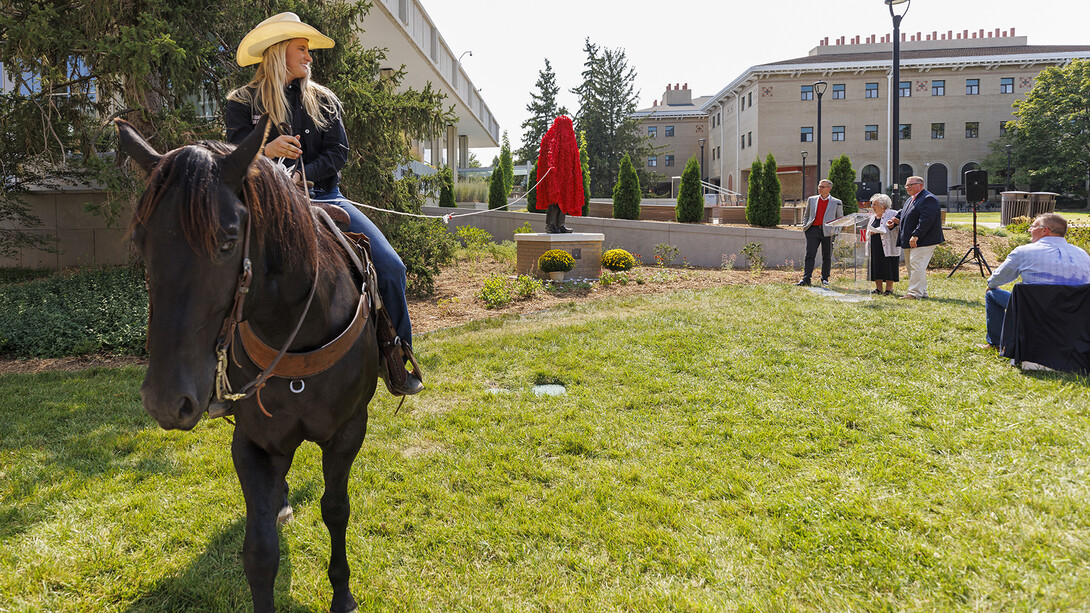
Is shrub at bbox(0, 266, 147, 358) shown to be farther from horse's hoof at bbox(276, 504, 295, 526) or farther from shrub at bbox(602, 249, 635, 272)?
shrub at bbox(602, 249, 635, 272)

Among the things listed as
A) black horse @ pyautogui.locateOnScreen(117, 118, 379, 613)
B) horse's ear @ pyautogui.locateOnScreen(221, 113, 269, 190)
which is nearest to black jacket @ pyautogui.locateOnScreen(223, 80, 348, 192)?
black horse @ pyautogui.locateOnScreen(117, 118, 379, 613)

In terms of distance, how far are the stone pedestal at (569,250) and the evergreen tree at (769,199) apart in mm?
7824

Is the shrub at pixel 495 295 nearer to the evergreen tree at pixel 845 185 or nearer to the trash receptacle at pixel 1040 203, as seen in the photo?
the evergreen tree at pixel 845 185

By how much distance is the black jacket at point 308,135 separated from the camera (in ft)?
10.4

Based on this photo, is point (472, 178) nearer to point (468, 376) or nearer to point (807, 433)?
point (468, 376)

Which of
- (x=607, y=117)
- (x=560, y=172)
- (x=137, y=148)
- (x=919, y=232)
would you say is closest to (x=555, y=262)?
(x=560, y=172)

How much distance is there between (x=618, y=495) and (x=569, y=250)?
10.7 meters

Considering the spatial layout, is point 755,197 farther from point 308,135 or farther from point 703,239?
point 308,135

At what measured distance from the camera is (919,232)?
38.0 ft

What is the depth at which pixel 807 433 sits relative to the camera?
17.5ft

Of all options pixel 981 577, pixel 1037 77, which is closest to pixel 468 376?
pixel 981 577

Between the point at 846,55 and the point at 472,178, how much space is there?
3672 centimetres

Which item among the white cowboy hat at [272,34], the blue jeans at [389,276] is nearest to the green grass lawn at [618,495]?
the blue jeans at [389,276]

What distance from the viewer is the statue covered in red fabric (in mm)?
14625
